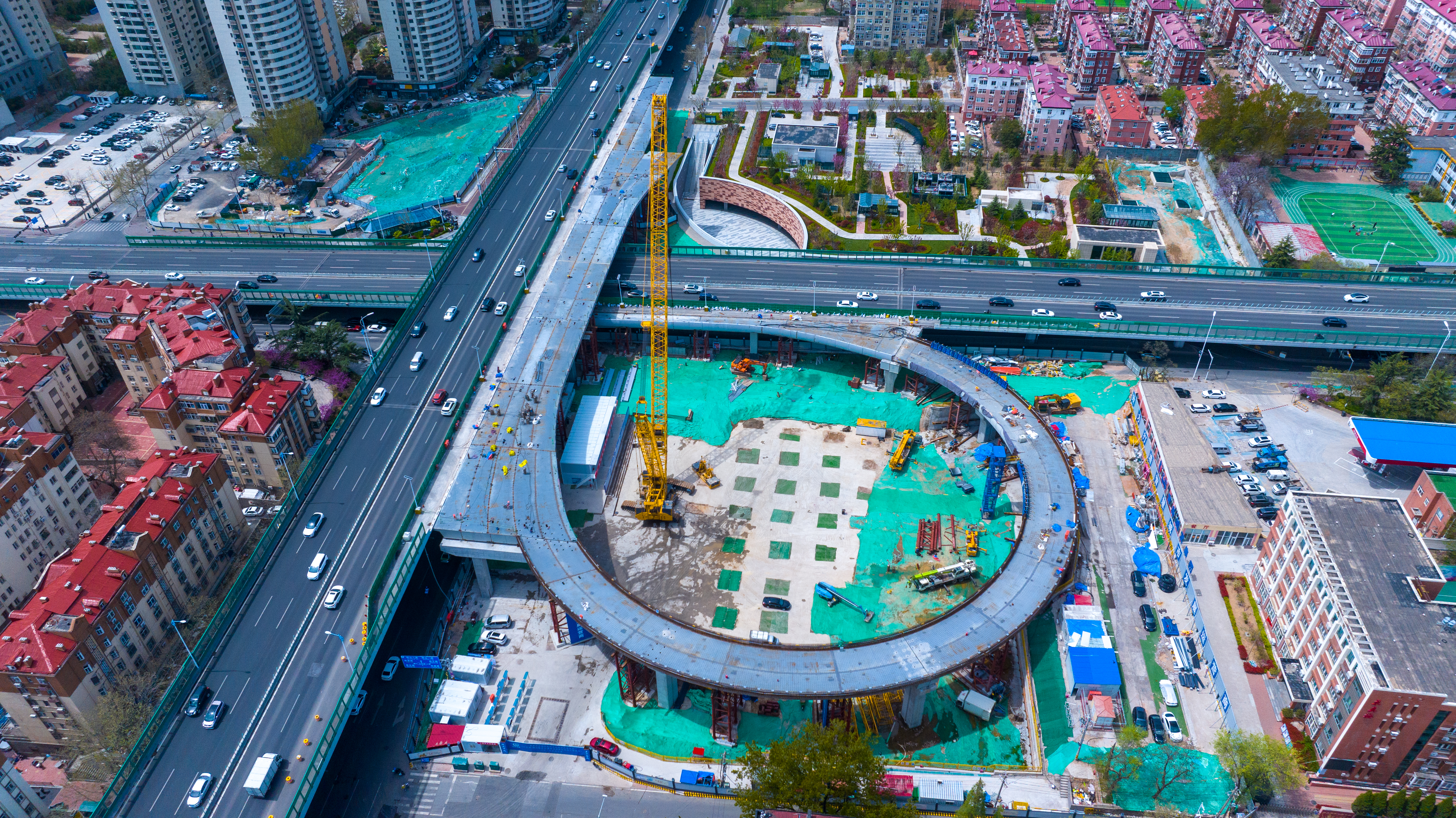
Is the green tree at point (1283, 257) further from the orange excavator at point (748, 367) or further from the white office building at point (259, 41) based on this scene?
the white office building at point (259, 41)

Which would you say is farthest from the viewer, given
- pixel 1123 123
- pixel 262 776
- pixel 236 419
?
pixel 1123 123

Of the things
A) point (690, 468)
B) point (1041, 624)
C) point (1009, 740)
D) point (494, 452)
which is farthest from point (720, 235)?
point (1009, 740)

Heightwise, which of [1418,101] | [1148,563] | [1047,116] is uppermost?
[1418,101]

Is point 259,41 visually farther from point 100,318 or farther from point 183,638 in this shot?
point 183,638

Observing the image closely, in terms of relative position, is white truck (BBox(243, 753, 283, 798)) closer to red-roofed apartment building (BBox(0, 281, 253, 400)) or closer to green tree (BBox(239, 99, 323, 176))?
red-roofed apartment building (BBox(0, 281, 253, 400))

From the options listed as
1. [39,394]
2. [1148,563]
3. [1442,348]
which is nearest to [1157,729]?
[1148,563]

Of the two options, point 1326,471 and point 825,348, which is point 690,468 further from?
point 1326,471
